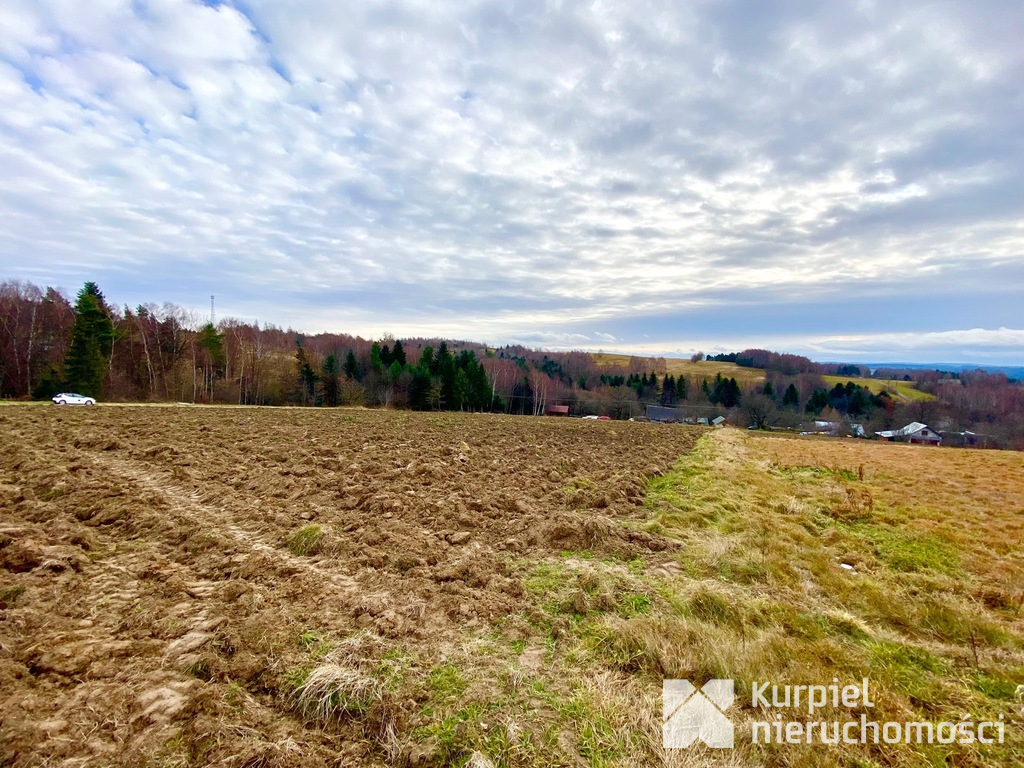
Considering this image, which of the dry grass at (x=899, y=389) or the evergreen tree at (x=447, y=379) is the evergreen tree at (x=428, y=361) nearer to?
the evergreen tree at (x=447, y=379)

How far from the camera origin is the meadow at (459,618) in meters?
3.05

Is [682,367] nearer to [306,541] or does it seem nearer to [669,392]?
[669,392]

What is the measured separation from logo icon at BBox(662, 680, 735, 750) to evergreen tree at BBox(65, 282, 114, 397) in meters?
52.2

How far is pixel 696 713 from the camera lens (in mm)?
3371

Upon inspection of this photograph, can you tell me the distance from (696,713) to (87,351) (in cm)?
5283

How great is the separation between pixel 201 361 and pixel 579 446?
167ft

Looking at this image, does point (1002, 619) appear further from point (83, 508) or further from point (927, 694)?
point (83, 508)

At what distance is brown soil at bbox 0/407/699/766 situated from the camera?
3018 mm

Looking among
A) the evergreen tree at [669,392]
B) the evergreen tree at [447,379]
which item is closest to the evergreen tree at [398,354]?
the evergreen tree at [447,379]

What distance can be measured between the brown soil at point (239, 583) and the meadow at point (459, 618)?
3 cm

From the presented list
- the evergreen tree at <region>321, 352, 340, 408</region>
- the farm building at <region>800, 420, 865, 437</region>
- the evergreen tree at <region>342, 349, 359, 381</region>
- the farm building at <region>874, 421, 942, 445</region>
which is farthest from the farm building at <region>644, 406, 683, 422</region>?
the evergreen tree at <region>321, 352, 340, 408</region>

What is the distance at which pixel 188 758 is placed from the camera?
2.78 m

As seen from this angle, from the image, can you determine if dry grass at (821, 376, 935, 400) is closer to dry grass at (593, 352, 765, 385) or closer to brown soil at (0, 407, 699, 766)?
dry grass at (593, 352, 765, 385)

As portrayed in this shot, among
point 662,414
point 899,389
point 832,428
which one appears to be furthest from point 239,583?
point 899,389
